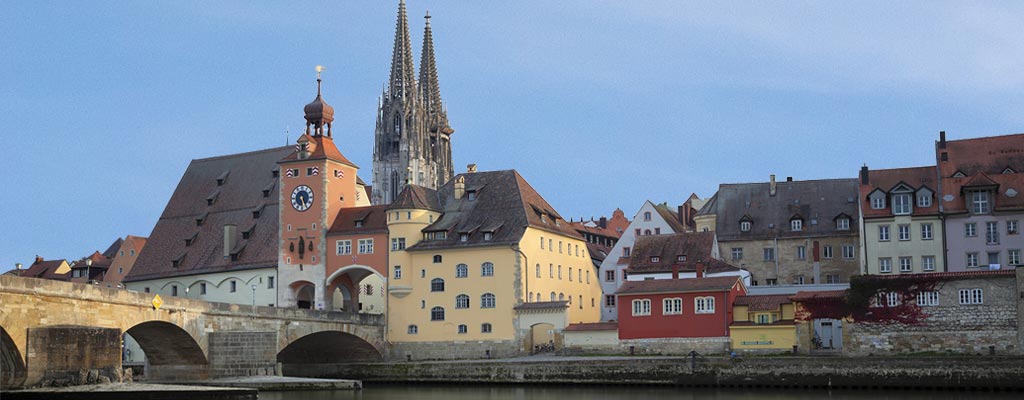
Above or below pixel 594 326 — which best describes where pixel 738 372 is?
below

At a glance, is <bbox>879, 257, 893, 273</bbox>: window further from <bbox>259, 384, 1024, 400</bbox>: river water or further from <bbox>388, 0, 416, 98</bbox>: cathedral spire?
<bbox>388, 0, 416, 98</bbox>: cathedral spire

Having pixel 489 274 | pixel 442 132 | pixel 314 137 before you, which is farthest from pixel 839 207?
pixel 442 132

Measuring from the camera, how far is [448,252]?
75438 mm

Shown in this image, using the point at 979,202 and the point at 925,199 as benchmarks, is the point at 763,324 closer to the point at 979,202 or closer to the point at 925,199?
the point at 925,199

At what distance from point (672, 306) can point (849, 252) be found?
1478 centimetres

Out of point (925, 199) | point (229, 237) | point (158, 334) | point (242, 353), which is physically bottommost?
point (242, 353)

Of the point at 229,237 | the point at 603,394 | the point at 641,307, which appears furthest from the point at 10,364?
the point at 229,237

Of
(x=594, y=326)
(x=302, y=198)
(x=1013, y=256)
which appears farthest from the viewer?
(x=302, y=198)

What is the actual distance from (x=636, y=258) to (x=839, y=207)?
11976 mm

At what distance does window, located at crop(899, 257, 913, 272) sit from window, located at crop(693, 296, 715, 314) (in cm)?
1129

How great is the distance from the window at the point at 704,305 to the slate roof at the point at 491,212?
41.0 ft

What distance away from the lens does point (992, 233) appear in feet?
218

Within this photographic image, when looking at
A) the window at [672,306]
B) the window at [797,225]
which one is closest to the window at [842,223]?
the window at [797,225]

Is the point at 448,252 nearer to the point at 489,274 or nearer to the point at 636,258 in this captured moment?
the point at 489,274
